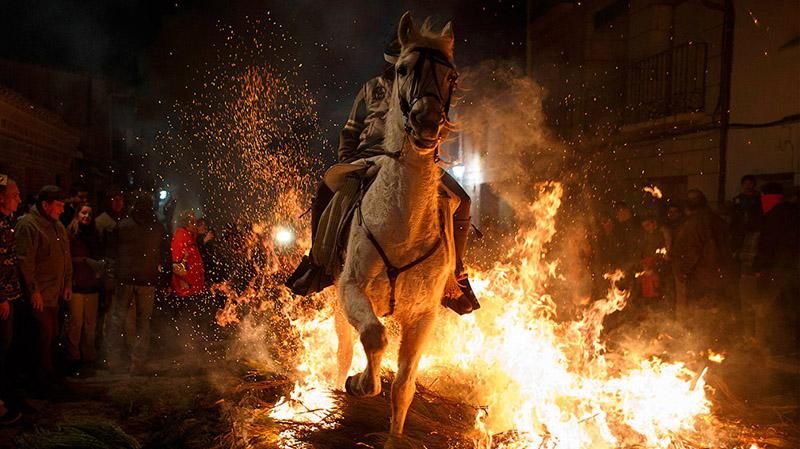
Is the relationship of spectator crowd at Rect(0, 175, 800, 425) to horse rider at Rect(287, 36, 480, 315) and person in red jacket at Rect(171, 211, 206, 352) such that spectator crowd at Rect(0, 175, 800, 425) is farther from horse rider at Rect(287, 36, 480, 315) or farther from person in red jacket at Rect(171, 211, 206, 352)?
horse rider at Rect(287, 36, 480, 315)

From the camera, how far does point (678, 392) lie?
5965mm

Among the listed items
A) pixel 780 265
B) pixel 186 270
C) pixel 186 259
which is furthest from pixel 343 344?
pixel 780 265

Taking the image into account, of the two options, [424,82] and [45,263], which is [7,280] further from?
[424,82]

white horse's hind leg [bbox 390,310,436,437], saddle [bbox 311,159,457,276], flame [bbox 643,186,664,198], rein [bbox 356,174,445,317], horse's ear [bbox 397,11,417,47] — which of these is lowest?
white horse's hind leg [bbox 390,310,436,437]

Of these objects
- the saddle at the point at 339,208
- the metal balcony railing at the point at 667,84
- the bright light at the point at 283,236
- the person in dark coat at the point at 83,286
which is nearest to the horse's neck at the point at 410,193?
the saddle at the point at 339,208

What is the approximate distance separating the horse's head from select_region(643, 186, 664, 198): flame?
11873 mm

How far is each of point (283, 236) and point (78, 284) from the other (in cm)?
657

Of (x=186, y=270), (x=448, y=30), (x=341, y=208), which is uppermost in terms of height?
(x=186, y=270)

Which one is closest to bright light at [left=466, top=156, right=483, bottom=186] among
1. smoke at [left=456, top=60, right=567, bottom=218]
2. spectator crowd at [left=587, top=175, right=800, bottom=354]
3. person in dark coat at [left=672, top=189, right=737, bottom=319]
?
smoke at [left=456, top=60, right=567, bottom=218]

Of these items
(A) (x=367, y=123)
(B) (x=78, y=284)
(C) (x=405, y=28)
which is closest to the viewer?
(C) (x=405, y=28)

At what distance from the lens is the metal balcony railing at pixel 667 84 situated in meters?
13.7

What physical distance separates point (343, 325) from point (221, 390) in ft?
6.15

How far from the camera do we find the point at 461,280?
558 cm

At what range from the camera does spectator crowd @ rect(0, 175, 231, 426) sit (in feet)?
21.0
